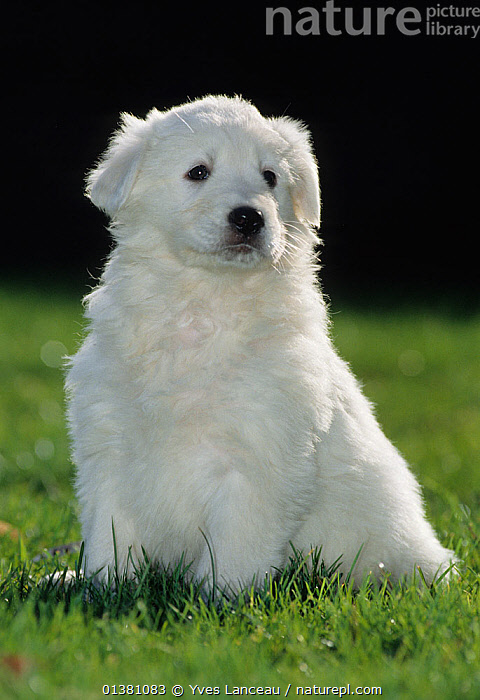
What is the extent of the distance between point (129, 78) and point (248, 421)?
8.14m

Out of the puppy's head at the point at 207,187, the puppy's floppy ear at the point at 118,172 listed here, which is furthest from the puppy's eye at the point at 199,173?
the puppy's floppy ear at the point at 118,172

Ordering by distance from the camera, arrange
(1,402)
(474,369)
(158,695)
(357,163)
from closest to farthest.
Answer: (158,695) → (1,402) → (474,369) → (357,163)

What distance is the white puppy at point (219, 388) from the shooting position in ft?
9.68

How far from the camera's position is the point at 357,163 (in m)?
11.0

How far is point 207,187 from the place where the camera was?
3.17 meters

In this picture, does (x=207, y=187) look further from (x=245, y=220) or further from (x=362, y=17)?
(x=362, y=17)

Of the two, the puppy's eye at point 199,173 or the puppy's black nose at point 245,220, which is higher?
the puppy's eye at point 199,173

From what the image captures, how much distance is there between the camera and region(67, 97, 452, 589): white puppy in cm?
295

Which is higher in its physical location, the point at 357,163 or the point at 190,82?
the point at 190,82

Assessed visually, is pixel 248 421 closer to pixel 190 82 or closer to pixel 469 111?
pixel 190 82

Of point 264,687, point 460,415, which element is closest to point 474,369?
point 460,415

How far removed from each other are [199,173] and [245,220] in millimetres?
318

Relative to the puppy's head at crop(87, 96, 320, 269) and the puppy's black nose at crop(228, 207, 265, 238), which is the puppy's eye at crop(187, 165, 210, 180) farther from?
the puppy's black nose at crop(228, 207, 265, 238)

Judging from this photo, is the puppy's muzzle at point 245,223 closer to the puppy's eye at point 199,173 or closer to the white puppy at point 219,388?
the white puppy at point 219,388
